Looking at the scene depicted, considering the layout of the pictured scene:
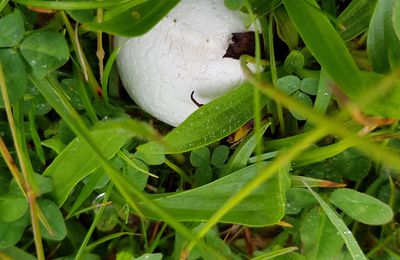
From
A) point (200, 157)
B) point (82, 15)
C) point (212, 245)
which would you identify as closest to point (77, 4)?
point (82, 15)

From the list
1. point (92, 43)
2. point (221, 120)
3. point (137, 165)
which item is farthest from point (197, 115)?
point (92, 43)

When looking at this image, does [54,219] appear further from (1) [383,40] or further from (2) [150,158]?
(1) [383,40]

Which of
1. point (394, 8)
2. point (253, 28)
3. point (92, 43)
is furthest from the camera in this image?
point (92, 43)

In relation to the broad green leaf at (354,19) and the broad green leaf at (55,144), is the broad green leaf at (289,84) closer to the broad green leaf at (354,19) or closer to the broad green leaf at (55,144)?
the broad green leaf at (354,19)

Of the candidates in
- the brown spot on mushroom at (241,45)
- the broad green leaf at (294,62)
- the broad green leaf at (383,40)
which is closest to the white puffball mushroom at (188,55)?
the brown spot on mushroom at (241,45)

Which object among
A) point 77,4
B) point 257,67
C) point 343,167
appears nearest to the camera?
point 77,4

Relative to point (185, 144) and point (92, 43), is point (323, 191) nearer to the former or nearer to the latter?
point (185, 144)
